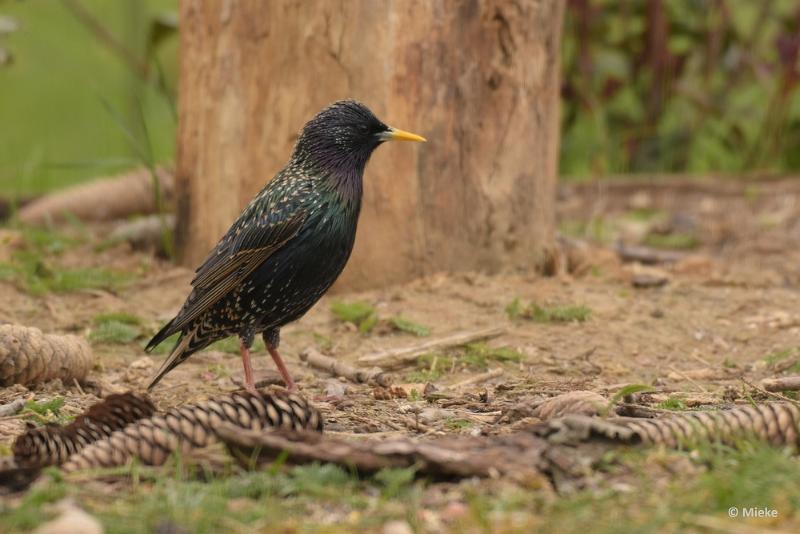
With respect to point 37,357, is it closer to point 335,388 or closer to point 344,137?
point 335,388

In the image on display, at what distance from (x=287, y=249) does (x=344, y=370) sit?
2.27ft

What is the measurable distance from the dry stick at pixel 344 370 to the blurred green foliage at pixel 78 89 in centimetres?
286

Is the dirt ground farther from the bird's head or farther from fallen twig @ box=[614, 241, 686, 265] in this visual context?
the bird's head

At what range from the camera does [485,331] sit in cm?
574

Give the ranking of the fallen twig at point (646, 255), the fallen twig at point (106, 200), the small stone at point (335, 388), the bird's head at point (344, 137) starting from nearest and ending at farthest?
the small stone at point (335, 388) → the bird's head at point (344, 137) → the fallen twig at point (646, 255) → the fallen twig at point (106, 200)

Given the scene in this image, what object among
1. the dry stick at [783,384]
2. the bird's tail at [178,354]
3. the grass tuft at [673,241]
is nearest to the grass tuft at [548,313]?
the dry stick at [783,384]

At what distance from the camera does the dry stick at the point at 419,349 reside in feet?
17.8

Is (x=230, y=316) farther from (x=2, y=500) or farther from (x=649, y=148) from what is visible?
(x=649, y=148)

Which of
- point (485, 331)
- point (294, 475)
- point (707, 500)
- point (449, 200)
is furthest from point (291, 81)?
point (707, 500)

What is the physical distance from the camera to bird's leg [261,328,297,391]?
505cm

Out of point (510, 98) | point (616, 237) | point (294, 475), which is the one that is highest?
point (510, 98)

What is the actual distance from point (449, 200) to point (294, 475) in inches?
130

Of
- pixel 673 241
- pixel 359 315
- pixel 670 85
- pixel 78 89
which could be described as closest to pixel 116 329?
pixel 359 315

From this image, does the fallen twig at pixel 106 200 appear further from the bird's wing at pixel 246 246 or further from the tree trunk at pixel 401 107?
the bird's wing at pixel 246 246
